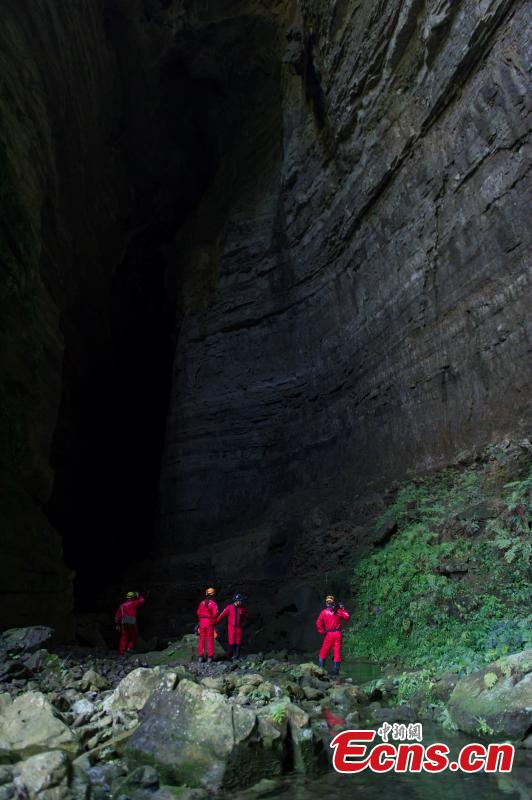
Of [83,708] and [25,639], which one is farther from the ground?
[25,639]

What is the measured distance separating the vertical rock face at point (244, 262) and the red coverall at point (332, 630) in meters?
5.05

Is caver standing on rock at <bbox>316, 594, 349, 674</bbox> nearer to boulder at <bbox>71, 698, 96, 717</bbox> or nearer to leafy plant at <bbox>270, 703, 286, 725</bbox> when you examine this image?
leafy plant at <bbox>270, 703, 286, 725</bbox>

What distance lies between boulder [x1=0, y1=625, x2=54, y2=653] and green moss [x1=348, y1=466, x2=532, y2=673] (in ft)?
17.7

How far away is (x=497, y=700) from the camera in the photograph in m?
5.46

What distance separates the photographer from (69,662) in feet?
27.5

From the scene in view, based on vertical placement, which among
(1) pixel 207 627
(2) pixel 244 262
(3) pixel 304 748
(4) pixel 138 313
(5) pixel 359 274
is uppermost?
(4) pixel 138 313

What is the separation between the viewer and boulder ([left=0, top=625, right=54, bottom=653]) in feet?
27.1

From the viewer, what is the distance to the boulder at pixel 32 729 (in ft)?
16.3

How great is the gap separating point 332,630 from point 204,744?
5.11 metres

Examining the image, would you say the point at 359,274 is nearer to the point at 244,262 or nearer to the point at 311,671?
the point at 244,262

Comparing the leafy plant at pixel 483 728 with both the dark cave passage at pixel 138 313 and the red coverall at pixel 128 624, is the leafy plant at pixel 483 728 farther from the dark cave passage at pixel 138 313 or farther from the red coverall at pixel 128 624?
the dark cave passage at pixel 138 313

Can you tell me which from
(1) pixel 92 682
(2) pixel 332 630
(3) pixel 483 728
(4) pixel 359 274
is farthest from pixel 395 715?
(4) pixel 359 274

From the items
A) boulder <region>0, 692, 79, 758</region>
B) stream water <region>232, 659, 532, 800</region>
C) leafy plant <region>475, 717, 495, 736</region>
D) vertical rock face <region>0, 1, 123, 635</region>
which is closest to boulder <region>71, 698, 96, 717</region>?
boulder <region>0, 692, 79, 758</region>

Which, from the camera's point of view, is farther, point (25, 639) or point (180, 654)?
point (180, 654)
